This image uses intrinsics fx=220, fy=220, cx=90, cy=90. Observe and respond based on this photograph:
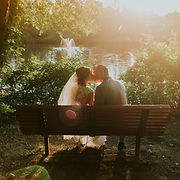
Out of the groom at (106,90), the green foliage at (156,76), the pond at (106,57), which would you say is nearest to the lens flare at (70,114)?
the groom at (106,90)

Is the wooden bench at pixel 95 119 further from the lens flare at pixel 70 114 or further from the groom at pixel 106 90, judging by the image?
the groom at pixel 106 90

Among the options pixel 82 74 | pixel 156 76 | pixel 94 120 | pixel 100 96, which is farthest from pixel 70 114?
pixel 156 76

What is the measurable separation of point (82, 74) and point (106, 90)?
57 centimetres

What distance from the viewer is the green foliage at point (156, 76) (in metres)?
6.76

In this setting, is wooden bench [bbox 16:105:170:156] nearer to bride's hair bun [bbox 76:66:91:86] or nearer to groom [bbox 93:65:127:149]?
groom [bbox 93:65:127:149]

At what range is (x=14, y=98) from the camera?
6773mm

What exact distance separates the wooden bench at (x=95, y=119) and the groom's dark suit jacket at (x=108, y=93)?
0.50 m

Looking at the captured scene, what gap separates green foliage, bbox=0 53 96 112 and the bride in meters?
2.66

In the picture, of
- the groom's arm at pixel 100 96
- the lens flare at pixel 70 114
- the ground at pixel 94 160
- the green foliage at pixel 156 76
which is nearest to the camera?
the ground at pixel 94 160

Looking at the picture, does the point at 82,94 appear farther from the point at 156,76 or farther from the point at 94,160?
the point at 156,76

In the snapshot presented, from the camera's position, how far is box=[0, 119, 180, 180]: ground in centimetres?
330

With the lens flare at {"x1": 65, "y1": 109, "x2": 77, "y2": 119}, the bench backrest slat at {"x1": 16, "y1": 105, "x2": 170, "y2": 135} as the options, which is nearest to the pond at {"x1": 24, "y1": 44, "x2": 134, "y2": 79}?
the bench backrest slat at {"x1": 16, "y1": 105, "x2": 170, "y2": 135}

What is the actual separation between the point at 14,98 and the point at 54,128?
11.6ft

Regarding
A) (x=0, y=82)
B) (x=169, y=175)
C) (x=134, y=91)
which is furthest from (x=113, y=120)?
(x=0, y=82)
